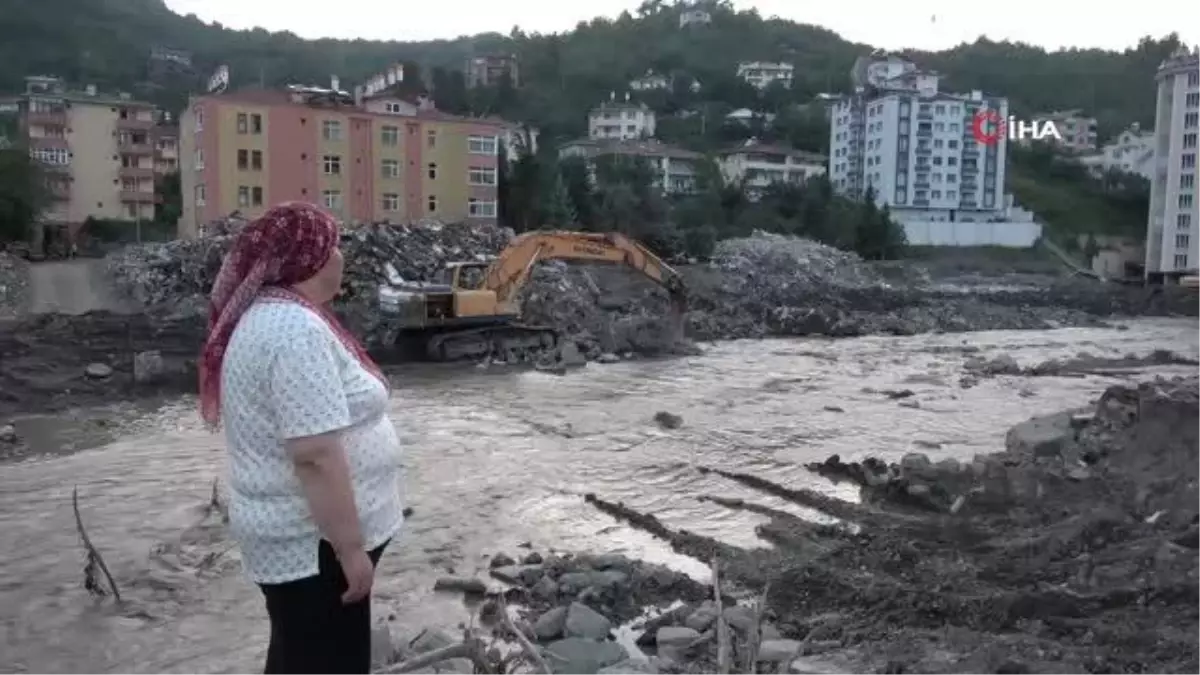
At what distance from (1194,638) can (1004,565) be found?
1.78 meters

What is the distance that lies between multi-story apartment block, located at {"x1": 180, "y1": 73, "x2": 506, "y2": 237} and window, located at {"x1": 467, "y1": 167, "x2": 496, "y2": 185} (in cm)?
4

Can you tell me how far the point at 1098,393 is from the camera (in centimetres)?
1822

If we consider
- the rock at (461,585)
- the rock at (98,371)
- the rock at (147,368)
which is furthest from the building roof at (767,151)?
the rock at (461,585)

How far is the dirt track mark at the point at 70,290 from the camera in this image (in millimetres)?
23688

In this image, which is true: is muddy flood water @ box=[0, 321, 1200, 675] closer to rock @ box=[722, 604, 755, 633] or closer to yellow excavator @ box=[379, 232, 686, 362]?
yellow excavator @ box=[379, 232, 686, 362]

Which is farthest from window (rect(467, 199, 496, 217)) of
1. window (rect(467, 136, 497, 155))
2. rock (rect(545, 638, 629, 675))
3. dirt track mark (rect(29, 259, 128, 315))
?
rock (rect(545, 638, 629, 675))

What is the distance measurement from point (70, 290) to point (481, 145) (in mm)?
18193

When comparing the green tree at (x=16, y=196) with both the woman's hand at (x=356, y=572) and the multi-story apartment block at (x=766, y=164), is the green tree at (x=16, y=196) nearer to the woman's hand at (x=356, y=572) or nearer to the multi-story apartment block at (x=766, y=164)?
the woman's hand at (x=356, y=572)

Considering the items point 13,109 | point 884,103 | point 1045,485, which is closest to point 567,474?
point 1045,485

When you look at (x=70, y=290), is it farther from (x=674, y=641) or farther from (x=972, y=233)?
(x=972, y=233)

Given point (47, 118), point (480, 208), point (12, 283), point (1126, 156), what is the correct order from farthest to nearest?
point (1126, 156) → point (47, 118) → point (480, 208) → point (12, 283)

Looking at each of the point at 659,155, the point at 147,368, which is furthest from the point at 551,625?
the point at 659,155

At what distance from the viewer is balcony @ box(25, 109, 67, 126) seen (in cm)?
5063

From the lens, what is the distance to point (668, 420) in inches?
552
